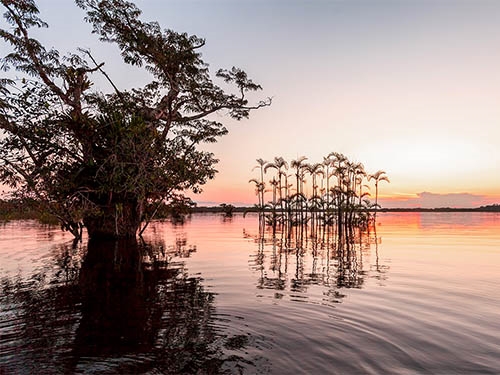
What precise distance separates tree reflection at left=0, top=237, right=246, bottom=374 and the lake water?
0.03m

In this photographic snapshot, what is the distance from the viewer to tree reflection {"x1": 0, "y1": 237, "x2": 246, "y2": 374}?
15.4ft

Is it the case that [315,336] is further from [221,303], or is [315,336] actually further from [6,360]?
[6,360]

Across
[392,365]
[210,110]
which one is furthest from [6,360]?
[210,110]

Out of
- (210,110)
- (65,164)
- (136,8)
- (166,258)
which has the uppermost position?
(136,8)

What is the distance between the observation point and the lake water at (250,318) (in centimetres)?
473

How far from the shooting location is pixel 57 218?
1973 centimetres

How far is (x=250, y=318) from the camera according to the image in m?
6.81

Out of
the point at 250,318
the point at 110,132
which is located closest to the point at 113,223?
the point at 110,132

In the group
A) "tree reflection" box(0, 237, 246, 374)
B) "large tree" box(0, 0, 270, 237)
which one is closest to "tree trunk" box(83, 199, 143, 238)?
"large tree" box(0, 0, 270, 237)

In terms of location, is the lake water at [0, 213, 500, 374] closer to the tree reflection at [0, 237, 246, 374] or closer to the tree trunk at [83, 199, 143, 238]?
the tree reflection at [0, 237, 246, 374]

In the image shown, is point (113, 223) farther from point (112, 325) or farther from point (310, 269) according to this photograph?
point (112, 325)

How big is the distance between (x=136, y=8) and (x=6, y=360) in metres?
21.5

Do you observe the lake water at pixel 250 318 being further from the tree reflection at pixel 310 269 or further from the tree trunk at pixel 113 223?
the tree trunk at pixel 113 223

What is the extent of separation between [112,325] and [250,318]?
2599 millimetres
